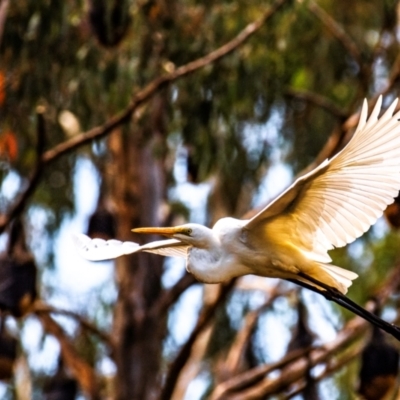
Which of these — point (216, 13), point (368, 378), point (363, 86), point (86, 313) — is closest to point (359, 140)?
point (363, 86)

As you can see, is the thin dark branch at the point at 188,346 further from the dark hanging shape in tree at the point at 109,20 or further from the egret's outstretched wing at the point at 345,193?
the egret's outstretched wing at the point at 345,193

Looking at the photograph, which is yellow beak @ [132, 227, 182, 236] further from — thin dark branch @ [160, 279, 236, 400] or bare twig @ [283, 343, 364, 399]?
bare twig @ [283, 343, 364, 399]

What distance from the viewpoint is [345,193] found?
3758mm

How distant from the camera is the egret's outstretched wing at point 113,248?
13.1 feet

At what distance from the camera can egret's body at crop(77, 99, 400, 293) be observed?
3.58 meters

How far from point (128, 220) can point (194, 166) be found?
5.17 feet

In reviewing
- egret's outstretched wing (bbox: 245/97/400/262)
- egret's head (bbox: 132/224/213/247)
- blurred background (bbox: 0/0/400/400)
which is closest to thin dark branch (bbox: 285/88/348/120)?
blurred background (bbox: 0/0/400/400)

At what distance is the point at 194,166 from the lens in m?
7.20

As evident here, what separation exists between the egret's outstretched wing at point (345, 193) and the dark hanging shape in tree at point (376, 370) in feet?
9.06

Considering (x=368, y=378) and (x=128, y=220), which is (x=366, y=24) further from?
(x=368, y=378)

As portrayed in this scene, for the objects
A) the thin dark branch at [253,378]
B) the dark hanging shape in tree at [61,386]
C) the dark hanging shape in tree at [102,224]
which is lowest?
the thin dark branch at [253,378]

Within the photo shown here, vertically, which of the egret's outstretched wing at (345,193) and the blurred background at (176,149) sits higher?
the blurred background at (176,149)

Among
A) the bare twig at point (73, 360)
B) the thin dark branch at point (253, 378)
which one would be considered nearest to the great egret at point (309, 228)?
the thin dark branch at point (253, 378)

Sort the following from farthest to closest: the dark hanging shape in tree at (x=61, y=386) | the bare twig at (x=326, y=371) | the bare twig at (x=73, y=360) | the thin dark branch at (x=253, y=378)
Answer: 1. the dark hanging shape in tree at (x=61, y=386)
2. the bare twig at (x=73, y=360)
3. the bare twig at (x=326, y=371)
4. the thin dark branch at (x=253, y=378)
